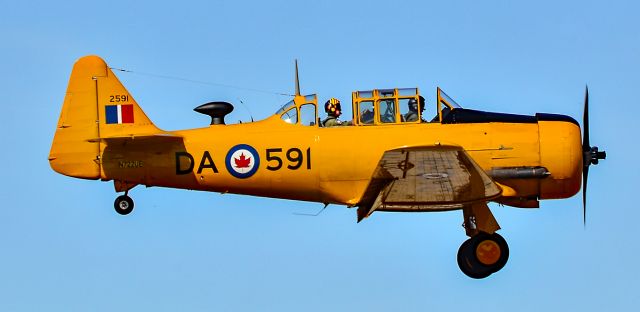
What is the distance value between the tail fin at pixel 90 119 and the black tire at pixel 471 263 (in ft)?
16.1

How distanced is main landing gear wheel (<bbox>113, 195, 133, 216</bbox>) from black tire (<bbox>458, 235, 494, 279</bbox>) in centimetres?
493

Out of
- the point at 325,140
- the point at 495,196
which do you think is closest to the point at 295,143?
the point at 325,140

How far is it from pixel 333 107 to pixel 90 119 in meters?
3.71

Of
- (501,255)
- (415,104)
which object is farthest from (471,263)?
(415,104)

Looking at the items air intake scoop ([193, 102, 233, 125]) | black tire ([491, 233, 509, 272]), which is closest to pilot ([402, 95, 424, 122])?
black tire ([491, 233, 509, 272])

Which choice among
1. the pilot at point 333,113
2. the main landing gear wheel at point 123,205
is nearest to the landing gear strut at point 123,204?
the main landing gear wheel at point 123,205

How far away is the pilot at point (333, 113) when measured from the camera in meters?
16.6

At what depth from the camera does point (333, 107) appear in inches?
656

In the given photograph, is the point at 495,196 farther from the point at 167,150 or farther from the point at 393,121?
the point at 167,150

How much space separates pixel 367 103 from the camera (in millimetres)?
16578

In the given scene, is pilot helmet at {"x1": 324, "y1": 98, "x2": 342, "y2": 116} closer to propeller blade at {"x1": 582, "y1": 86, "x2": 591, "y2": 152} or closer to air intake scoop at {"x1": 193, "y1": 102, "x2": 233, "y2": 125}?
air intake scoop at {"x1": 193, "y1": 102, "x2": 233, "y2": 125}

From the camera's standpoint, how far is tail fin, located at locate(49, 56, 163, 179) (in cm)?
1720

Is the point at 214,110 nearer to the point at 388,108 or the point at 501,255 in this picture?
the point at 388,108

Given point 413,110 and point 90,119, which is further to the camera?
point 90,119
